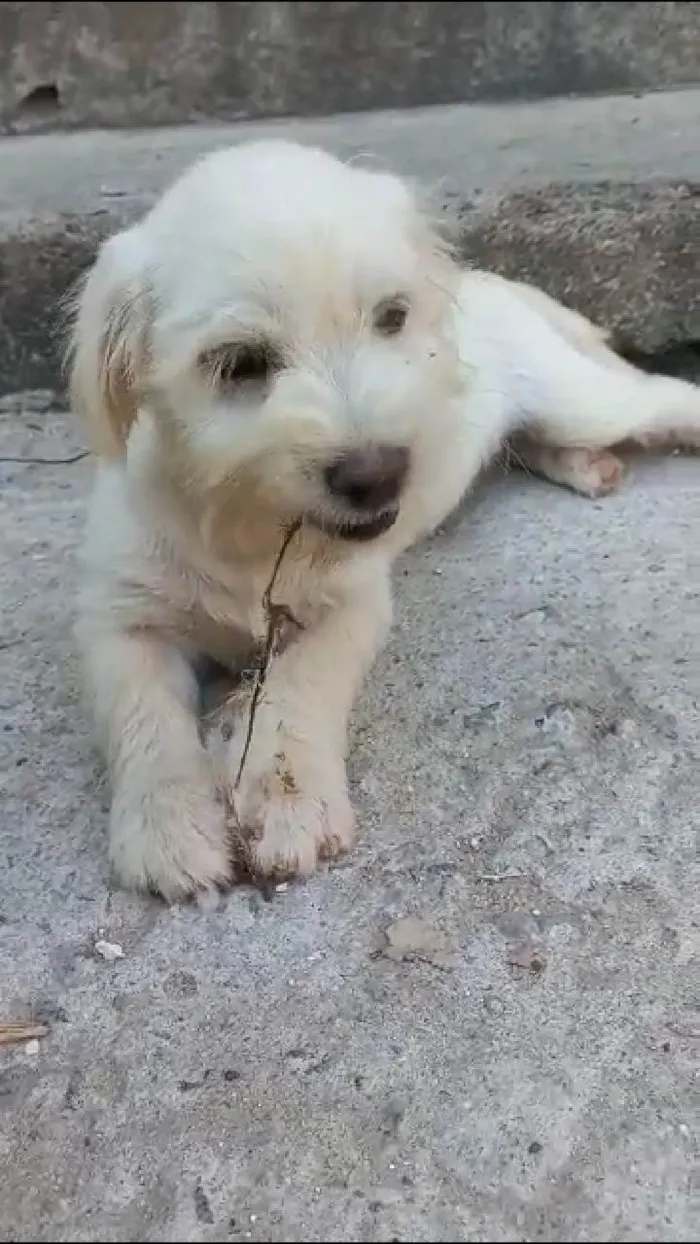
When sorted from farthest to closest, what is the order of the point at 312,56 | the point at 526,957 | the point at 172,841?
1. the point at 312,56
2. the point at 172,841
3. the point at 526,957

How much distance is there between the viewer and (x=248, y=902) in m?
2.05

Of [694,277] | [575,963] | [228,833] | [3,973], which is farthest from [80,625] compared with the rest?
[694,277]

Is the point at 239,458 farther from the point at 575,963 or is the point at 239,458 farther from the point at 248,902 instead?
the point at 575,963

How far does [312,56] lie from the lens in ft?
14.6

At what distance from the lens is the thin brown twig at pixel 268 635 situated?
219 centimetres

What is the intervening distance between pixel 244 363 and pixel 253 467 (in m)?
0.17

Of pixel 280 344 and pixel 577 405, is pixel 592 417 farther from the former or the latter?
pixel 280 344

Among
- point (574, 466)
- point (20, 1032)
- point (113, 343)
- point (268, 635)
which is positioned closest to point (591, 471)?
point (574, 466)

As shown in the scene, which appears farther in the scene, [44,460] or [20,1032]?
[44,460]

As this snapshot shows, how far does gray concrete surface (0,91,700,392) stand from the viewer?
11.5 feet

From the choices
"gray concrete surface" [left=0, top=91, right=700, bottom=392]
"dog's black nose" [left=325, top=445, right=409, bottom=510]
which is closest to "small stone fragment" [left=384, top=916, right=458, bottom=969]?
"dog's black nose" [left=325, top=445, right=409, bottom=510]

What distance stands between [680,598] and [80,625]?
4.05ft

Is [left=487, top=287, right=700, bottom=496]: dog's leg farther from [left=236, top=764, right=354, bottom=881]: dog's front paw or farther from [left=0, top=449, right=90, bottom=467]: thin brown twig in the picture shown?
[left=236, top=764, right=354, bottom=881]: dog's front paw

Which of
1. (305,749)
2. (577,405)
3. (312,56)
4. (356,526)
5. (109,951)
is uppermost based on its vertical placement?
(312,56)
